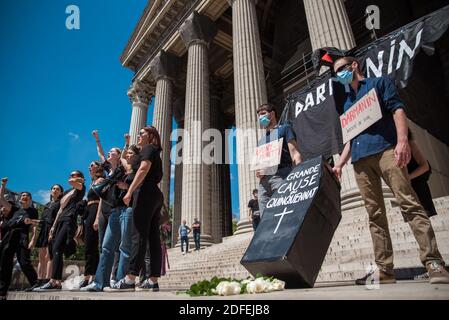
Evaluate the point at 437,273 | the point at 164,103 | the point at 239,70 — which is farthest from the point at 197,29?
the point at 437,273

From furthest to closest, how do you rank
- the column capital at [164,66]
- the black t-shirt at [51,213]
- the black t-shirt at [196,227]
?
1. the column capital at [164,66]
2. the black t-shirt at [196,227]
3. the black t-shirt at [51,213]

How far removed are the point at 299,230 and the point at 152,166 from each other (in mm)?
2421

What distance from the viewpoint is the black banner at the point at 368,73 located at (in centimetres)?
549

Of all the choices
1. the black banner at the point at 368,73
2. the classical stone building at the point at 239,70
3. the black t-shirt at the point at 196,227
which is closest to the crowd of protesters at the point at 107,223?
the black banner at the point at 368,73

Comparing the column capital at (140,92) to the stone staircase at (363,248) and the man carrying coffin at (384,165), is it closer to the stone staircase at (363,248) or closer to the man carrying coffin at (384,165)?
the stone staircase at (363,248)

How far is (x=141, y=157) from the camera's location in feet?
13.2

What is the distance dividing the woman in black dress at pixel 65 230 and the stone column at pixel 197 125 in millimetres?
9109

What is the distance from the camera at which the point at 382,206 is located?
2.95m

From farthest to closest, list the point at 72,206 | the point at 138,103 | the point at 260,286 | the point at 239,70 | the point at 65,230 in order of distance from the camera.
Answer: the point at 138,103, the point at 239,70, the point at 72,206, the point at 65,230, the point at 260,286

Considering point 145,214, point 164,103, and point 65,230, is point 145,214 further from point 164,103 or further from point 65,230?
point 164,103
